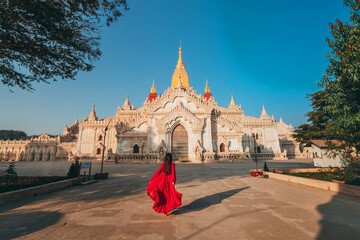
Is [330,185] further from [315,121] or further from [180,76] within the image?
[180,76]

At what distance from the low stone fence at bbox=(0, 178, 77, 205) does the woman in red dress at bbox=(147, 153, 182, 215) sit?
535 cm

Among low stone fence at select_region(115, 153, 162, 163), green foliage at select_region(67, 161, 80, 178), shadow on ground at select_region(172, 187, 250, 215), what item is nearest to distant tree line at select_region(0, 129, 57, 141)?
low stone fence at select_region(115, 153, 162, 163)

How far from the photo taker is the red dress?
452 cm

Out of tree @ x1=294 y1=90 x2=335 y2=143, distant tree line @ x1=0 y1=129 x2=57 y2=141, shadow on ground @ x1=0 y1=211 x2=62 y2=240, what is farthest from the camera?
distant tree line @ x1=0 y1=129 x2=57 y2=141

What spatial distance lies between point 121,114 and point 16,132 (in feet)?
257

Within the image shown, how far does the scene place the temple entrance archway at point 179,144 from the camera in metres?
30.0

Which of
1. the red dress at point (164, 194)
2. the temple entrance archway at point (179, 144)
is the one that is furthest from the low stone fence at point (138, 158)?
the red dress at point (164, 194)

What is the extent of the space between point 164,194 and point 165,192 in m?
0.06

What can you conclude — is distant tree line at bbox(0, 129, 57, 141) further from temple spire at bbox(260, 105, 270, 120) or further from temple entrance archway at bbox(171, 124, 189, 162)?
temple spire at bbox(260, 105, 270, 120)

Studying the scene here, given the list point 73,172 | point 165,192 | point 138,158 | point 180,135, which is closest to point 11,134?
point 138,158

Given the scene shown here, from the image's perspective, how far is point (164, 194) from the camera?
4.71m

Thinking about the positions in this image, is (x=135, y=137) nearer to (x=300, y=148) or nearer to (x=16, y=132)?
(x=300, y=148)

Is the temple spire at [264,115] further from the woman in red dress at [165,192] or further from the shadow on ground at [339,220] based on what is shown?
the woman in red dress at [165,192]

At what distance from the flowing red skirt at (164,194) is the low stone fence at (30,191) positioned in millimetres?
5374
